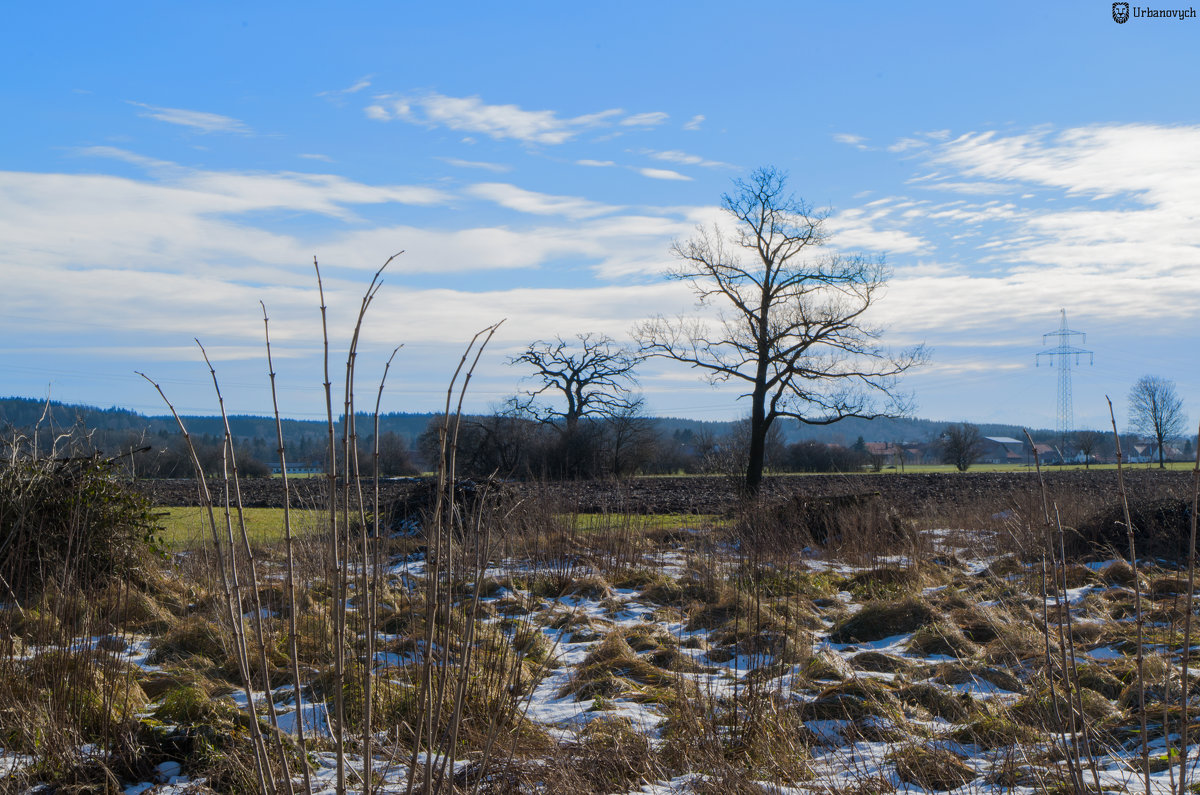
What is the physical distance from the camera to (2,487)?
622 centimetres

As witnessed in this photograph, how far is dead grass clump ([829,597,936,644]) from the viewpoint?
19.8ft

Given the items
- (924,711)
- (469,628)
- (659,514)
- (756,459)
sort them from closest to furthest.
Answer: (469,628), (924,711), (659,514), (756,459)

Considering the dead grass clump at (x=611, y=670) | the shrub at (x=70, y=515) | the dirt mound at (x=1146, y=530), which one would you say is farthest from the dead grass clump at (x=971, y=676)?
the dirt mound at (x=1146, y=530)

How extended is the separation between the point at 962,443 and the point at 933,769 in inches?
2012

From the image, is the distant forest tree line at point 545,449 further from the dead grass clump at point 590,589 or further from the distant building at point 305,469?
the dead grass clump at point 590,589

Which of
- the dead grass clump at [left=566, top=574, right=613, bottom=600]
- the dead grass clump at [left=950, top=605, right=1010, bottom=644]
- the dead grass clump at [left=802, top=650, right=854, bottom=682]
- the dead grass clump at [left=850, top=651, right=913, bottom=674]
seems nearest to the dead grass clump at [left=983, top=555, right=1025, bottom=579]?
the dead grass clump at [left=950, top=605, right=1010, bottom=644]

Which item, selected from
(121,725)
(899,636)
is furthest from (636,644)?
(121,725)

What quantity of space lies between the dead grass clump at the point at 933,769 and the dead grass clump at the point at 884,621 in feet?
8.80

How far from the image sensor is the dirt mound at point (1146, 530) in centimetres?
954

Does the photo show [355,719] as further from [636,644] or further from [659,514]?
[659,514]

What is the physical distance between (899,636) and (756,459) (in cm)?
1680

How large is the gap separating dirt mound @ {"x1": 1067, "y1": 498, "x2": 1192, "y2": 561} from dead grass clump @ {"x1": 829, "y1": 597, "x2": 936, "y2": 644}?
436cm

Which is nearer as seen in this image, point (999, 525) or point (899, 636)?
point (899, 636)

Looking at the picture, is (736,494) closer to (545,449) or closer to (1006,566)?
(1006,566)
